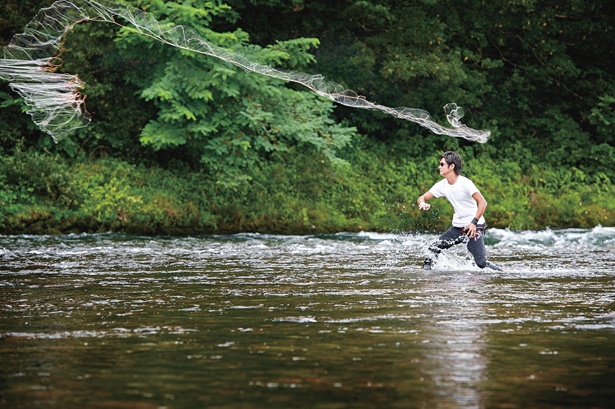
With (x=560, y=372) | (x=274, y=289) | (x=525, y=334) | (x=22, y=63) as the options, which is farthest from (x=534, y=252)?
(x=560, y=372)

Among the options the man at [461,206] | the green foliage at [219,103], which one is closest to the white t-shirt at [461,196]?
the man at [461,206]

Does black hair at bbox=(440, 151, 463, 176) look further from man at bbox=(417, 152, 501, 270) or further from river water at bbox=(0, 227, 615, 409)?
river water at bbox=(0, 227, 615, 409)

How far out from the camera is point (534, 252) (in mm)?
19594

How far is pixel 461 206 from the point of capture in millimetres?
14992

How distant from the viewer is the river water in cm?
679

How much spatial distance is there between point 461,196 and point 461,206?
0.48ft

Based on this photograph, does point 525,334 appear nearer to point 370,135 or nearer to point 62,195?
point 62,195

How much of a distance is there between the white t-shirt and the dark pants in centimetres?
11

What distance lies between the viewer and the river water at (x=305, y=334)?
6789mm

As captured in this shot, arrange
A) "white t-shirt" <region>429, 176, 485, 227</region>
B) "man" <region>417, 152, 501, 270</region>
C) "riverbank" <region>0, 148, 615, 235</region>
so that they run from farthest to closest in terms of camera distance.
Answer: "riverbank" <region>0, 148, 615, 235</region> < "white t-shirt" <region>429, 176, 485, 227</region> < "man" <region>417, 152, 501, 270</region>

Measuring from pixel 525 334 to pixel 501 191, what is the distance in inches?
875

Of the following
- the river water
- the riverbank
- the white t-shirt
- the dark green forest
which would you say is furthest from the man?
the riverbank

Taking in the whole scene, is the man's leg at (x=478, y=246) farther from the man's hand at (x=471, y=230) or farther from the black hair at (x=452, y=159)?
the black hair at (x=452, y=159)

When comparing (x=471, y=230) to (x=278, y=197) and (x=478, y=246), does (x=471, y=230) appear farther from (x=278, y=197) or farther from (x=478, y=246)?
(x=278, y=197)
